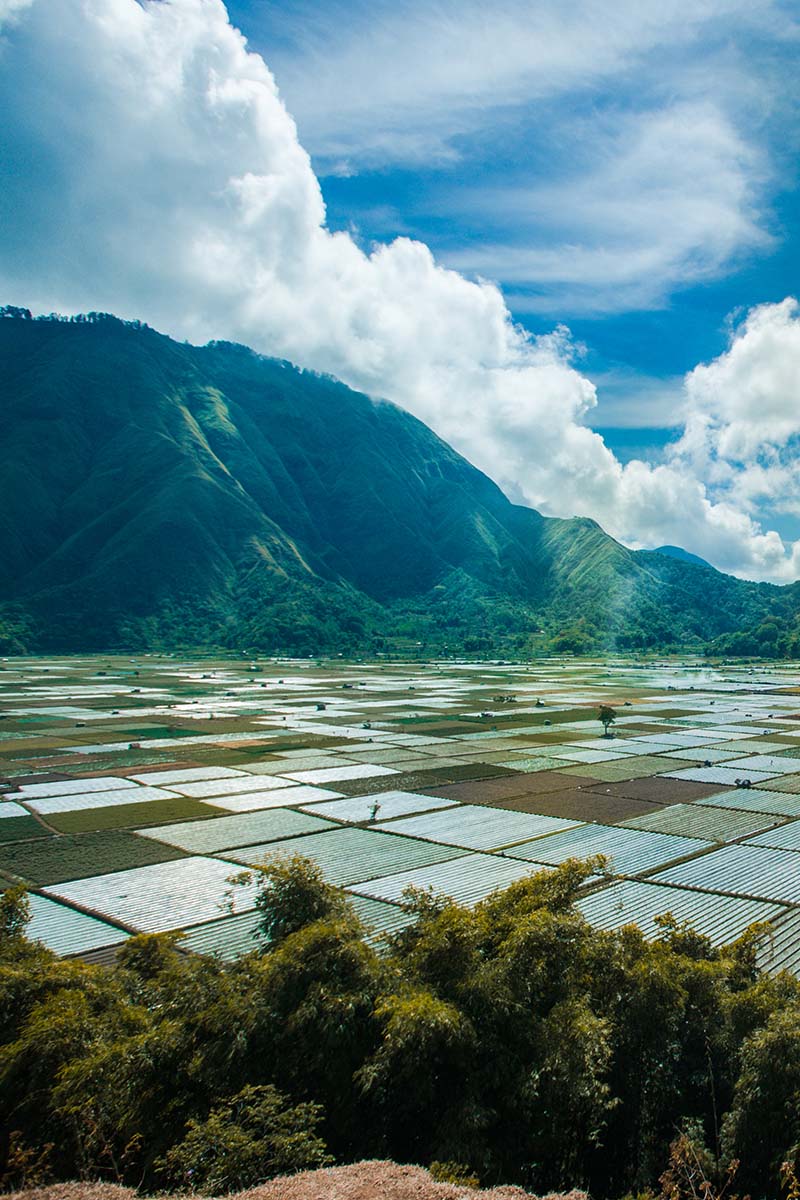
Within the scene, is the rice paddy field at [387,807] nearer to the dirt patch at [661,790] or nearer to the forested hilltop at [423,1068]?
the dirt patch at [661,790]

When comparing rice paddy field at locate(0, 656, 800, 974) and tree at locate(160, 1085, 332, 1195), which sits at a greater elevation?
tree at locate(160, 1085, 332, 1195)

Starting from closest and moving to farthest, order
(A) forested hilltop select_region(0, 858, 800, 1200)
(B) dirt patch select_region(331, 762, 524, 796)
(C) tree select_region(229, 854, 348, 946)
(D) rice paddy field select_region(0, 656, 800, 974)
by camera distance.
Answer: (A) forested hilltop select_region(0, 858, 800, 1200)
(C) tree select_region(229, 854, 348, 946)
(D) rice paddy field select_region(0, 656, 800, 974)
(B) dirt patch select_region(331, 762, 524, 796)

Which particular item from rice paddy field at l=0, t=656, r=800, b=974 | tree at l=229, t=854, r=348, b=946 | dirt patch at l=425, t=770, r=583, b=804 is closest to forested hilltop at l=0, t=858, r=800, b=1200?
tree at l=229, t=854, r=348, b=946

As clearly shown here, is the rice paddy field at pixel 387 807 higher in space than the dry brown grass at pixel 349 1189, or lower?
lower

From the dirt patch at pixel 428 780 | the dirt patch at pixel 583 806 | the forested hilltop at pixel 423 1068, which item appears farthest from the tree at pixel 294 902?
the dirt patch at pixel 428 780

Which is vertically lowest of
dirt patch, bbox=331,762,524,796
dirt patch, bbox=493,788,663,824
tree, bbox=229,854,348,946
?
dirt patch, bbox=331,762,524,796

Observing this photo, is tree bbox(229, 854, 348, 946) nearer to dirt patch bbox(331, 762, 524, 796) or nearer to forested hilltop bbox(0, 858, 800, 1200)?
forested hilltop bbox(0, 858, 800, 1200)

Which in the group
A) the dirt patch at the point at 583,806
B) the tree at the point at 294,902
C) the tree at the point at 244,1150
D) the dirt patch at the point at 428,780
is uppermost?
the tree at the point at 294,902
